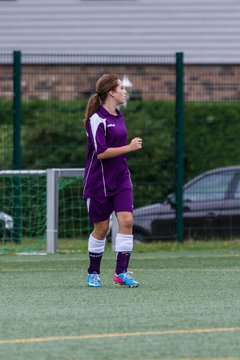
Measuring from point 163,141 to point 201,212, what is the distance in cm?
118

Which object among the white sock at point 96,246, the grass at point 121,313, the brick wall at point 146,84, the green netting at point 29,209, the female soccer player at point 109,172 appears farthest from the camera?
the brick wall at point 146,84

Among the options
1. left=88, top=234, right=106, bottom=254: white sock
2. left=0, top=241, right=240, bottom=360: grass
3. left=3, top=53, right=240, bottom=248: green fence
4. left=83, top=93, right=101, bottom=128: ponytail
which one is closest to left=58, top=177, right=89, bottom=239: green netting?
left=3, top=53, right=240, bottom=248: green fence

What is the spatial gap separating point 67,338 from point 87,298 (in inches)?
90.2

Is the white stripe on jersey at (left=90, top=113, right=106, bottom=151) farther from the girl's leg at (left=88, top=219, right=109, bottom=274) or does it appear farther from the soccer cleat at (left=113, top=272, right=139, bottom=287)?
the soccer cleat at (left=113, top=272, right=139, bottom=287)

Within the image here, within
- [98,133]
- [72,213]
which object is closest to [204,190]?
[72,213]

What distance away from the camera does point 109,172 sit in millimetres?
10984

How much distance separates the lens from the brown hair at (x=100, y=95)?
1099 centimetres

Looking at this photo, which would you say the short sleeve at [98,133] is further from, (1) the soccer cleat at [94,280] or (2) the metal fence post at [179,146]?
(2) the metal fence post at [179,146]

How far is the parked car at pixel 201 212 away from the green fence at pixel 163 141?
0.01 m

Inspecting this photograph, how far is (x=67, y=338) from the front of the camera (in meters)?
7.83

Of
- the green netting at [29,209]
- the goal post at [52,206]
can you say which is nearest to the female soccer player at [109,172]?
the goal post at [52,206]

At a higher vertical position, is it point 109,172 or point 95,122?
point 95,122

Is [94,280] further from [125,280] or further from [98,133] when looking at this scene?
[98,133]

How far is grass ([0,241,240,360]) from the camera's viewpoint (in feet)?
24.3
